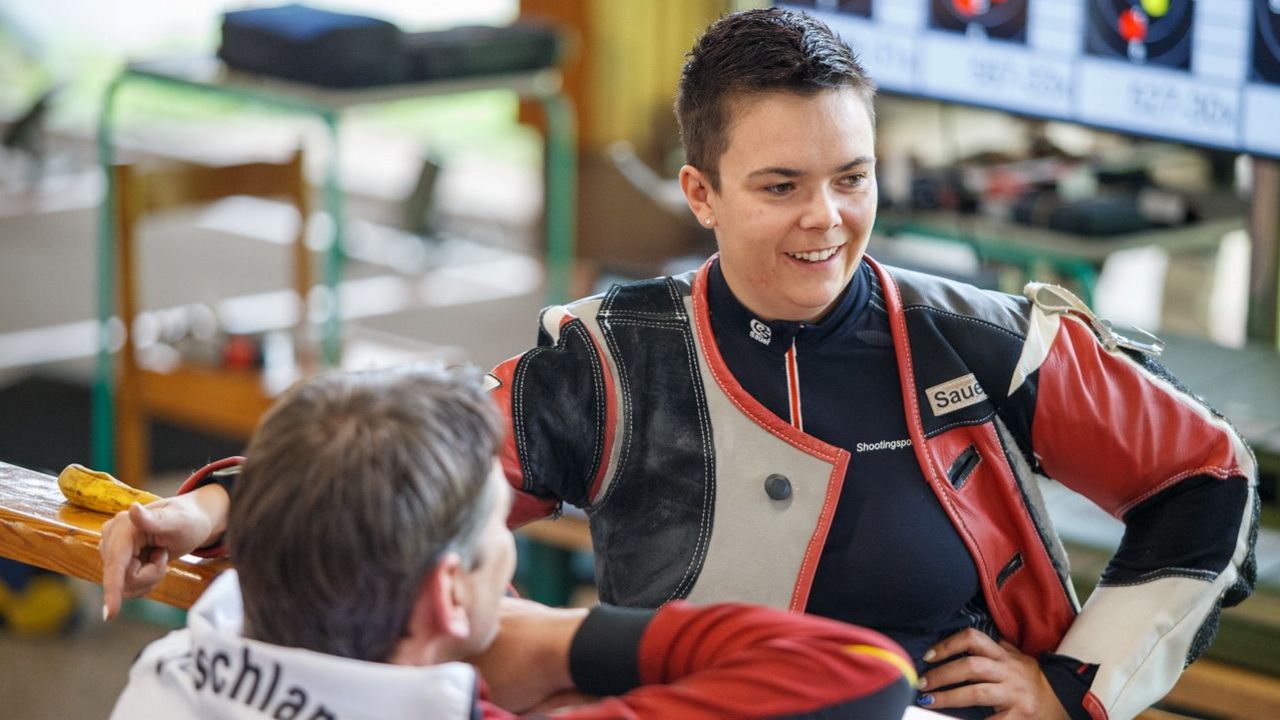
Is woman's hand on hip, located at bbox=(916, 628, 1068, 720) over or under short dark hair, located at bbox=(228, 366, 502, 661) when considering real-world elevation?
under

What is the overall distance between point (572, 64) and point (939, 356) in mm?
3545

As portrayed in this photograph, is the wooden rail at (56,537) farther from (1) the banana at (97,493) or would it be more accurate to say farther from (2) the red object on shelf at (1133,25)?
(2) the red object on shelf at (1133,25)

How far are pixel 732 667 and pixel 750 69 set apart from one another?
1.95ft

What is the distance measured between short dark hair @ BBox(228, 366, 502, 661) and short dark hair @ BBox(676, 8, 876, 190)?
55 cm

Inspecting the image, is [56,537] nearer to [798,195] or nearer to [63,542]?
[63,542]

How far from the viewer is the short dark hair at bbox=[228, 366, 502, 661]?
108 cm

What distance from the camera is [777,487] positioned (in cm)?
163

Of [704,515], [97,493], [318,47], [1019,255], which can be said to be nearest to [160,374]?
[318,47]

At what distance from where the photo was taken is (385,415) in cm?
111

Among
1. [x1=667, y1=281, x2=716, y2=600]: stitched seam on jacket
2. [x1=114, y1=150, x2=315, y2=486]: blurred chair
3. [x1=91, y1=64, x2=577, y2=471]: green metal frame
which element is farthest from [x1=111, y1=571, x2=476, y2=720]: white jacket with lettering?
[x1=114, y1=150, x2=315, y2=486]: blurred chair

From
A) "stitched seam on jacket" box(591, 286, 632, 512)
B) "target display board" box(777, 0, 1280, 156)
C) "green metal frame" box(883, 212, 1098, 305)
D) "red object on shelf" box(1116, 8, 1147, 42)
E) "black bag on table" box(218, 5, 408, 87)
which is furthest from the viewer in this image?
"black bag on table" box(218, 5, 408, 87)

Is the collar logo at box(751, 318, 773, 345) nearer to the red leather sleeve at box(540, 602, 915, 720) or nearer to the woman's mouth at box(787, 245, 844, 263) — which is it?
the woman's mouth at box(787, 245, 844, 263)

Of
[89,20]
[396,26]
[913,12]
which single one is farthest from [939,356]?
[89,20]

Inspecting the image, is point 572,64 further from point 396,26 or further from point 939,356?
point 939,356
